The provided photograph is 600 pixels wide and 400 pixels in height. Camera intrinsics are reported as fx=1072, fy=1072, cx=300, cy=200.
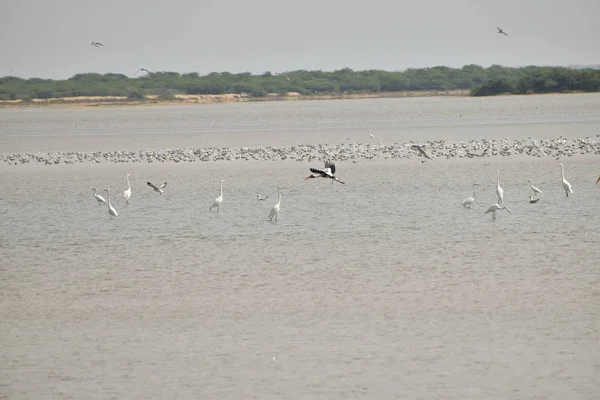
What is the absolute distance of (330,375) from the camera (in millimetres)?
9008

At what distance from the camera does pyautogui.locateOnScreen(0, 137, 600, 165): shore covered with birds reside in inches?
1158

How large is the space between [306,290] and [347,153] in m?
18.1

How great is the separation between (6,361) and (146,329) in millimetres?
1575

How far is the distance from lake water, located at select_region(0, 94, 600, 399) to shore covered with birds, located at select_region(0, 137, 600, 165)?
3804 millimetres

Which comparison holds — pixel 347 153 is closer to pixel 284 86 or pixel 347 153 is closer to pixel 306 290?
pixel 306 290

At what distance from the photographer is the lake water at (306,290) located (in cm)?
902

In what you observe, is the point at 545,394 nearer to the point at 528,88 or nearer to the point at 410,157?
the point at 410,157

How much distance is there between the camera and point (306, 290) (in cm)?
1241

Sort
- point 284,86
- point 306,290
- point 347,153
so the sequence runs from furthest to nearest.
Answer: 1. point 284,86
2. point 347,153
3. point 306,290

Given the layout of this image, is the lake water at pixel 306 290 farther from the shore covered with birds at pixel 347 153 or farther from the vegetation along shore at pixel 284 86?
the vegetation along shore at pixel 284 86

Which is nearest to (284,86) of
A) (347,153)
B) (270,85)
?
(270,85)

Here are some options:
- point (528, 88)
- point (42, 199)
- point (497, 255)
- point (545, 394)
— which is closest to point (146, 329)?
point (545, 394)

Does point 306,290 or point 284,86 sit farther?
point 284,86

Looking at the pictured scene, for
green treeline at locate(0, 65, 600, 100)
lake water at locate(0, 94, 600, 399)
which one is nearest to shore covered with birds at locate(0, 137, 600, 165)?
lake water at locate(0, 94, 600, 399)
